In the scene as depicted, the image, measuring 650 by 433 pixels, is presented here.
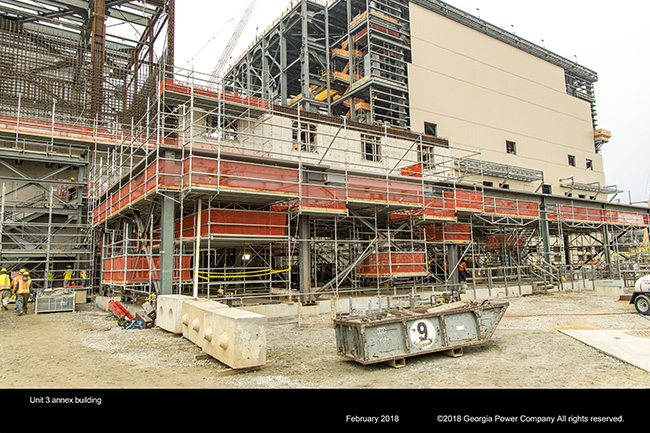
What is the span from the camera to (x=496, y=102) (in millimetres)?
39219

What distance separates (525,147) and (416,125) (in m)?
14.8

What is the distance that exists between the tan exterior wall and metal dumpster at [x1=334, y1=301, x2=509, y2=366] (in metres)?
25.3

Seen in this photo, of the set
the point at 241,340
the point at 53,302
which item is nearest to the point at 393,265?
the point at 241,340

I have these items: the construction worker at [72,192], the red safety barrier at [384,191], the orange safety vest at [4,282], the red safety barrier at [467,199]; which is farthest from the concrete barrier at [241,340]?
the construction worker at [72,192]

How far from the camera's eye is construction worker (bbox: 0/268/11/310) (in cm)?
1706

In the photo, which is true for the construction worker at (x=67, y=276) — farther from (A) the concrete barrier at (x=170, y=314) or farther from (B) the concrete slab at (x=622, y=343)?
(B) the concrete slab at (x=622, y=343)

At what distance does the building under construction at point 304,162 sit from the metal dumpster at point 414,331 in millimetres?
7366

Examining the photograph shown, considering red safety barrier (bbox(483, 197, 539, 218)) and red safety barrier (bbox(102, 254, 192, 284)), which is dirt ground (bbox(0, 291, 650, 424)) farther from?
red safety barrier (bbox(483, 197, 539, 218))

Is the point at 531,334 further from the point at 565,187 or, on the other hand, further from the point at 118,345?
the point at 565,187

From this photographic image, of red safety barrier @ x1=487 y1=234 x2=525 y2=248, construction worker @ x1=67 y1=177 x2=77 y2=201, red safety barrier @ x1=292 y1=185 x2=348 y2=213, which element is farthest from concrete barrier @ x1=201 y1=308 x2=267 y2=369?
red safety barrier @ x1=487 y1=234 x2=525 y2=248
